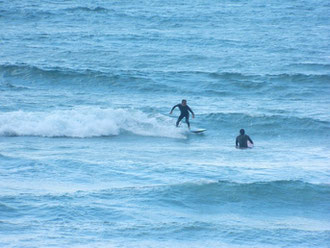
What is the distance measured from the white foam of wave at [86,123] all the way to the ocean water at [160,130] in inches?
2.5

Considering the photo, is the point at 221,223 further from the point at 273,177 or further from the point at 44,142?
the point at 44,142

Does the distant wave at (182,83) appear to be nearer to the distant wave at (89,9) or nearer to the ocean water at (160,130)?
the ocean water at (160,130)

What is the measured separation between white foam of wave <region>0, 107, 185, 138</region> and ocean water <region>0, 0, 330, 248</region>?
0.21 ft

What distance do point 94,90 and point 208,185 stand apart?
1388 centimetres

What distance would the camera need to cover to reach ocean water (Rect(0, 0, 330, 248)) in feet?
42.5

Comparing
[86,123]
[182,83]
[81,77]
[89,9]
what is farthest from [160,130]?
[89,9]

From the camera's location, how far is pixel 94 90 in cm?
2820

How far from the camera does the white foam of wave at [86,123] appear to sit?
70.5ft

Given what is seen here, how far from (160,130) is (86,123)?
2.65 metres

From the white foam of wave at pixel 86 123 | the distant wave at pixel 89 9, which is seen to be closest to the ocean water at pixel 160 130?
the white foam of wave at pixel 86 123

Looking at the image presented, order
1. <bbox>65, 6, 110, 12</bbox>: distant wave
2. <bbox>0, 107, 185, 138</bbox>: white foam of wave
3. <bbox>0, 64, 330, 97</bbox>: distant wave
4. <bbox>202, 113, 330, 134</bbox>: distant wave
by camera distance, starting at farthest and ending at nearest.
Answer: <bbox>65, 6, 110, 12</bbox>: distant wave, <bbox>0, 64, 330, 97</bbox>: distant wave, <bbox>202, 113, 330, 134</bbox>: distant wave, <bbox>0, 107, 185, 138</bbox>: white foam of wave

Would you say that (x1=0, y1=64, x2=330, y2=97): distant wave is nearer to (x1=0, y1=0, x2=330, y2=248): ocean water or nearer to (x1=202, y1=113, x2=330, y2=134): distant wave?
(x1=0, y1=0, x2=330, y2=248): ocean water

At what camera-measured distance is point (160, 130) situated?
22297mm

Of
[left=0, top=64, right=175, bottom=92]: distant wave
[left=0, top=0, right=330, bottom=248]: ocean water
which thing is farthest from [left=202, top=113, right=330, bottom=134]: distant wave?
[left=0, top=64, right=175, bottom=92]: distant wave
